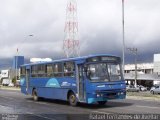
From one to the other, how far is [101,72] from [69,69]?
2.76 meters

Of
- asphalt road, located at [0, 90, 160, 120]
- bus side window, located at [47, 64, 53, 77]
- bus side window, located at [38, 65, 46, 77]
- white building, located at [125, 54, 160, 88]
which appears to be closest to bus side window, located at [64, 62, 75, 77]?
asphalt road, located at [0, 90, 160, 120]

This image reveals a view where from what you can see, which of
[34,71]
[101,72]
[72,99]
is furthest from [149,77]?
[101,72]

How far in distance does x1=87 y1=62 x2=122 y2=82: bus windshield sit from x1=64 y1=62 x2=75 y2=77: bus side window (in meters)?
1.81

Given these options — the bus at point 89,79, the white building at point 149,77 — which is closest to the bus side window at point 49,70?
the bus at point 89,79

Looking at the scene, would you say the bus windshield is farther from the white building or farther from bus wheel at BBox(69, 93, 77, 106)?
the white building

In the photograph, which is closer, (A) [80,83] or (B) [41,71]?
(A) [80,83]

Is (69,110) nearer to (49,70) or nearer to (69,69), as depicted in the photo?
(69,69)

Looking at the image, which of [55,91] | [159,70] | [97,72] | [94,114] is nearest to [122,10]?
[55,91]

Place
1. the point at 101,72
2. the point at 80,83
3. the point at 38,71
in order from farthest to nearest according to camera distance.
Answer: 1. the point at 38,71
2. the point at 80,83
3. the point at 101,72

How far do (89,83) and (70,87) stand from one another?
2.44 meters

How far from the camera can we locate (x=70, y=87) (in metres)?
24.5

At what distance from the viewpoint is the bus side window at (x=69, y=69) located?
24.1 m

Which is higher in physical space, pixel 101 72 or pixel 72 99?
pixel 101 72

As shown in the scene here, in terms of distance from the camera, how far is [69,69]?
24562 millimetres
